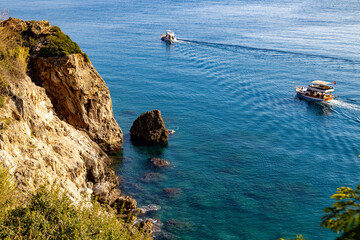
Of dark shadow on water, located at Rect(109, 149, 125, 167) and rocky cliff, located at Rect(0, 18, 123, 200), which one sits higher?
rocky cliff, located at Rect(0, 18, 123, 200)

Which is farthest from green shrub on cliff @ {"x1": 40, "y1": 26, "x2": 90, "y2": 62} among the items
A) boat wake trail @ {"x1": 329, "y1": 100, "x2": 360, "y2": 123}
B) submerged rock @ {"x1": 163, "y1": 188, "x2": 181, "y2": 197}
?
boat wake trail @ {"x1": 329, "y1": 100, "x2": 360, "y2": 123}

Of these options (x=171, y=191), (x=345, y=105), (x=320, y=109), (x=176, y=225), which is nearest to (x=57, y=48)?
(x=171, y=191)

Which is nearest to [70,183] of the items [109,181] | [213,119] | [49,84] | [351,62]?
[109,181]

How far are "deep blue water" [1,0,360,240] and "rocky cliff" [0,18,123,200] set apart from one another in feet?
20.3

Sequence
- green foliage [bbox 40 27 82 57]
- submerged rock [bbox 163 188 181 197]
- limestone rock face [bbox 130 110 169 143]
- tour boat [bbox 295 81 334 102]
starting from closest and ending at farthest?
submerged rock [bbox 163 188 181 197] → green foliage [bbox 40 27 82 57] → limestone rock face [bbox 130 110 169 143] → tour boat [bbox 295 81 334 102]

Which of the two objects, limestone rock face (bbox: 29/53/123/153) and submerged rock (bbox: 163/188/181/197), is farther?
limestone rock face (bbox: 29/53/123/153)

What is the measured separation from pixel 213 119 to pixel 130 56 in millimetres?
49965

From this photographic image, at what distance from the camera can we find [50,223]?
21266mm

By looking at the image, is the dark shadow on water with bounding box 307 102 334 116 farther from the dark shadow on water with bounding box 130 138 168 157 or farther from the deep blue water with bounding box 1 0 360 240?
the dark shadow on water with bounding box 130 138 168 157

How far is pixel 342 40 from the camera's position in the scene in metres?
119

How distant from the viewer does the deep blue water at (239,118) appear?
4178cm

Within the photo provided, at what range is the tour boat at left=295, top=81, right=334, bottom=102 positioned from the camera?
78250mm

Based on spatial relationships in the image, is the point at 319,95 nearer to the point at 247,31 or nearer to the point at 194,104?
the point at 194,104

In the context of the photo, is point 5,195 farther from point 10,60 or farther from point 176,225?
point 176,225
